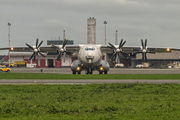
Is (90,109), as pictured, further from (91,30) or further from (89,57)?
(91,30)

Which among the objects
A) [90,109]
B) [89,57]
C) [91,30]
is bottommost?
[90,109]

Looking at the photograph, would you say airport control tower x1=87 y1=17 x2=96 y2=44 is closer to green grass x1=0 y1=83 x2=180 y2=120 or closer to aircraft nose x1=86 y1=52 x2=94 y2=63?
aircraft nose x1=86 y1=52 x2=94 y2=63

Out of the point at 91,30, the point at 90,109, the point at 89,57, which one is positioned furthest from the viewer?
the point at 91,30

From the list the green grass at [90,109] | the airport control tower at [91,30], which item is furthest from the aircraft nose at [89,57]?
the airport control tower at [91,30]

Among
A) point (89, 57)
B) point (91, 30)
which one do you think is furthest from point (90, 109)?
point (91, 30)

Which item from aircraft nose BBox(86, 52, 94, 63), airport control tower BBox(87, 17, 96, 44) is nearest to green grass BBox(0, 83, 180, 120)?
aircraft nose BBox(86, 52, 94, 63)

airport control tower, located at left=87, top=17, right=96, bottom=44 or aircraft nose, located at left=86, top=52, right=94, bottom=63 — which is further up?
airport control tower, located at left=87, top=17, right=96, bottom=44

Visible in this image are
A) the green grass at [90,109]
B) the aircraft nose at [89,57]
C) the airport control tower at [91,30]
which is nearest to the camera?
the green grass at [90,109]

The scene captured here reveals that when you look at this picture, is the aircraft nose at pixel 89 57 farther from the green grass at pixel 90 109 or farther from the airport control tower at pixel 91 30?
the airport control tower at pixel 91 30

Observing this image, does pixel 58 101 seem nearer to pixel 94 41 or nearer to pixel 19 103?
pixel 19 103

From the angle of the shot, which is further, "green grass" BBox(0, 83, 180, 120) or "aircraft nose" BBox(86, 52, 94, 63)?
"aircraft nose" BBox(86, 52, 94, 63)

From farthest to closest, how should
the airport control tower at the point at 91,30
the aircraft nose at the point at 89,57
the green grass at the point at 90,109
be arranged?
the airport control tower at the point at 91,30 → the aircraft nose at the point at 89,57 → the green grass at the point at 90,109

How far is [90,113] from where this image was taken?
41.0ft

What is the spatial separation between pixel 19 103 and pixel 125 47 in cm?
3764
